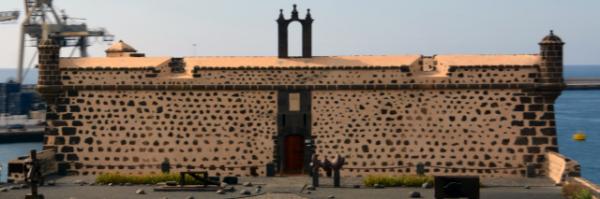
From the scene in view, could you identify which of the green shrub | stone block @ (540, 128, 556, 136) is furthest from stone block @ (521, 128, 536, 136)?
the green shrub

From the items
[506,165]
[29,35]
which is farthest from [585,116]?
[506,165]

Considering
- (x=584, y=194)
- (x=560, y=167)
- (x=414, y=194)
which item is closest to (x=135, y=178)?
(x=414, y=194)

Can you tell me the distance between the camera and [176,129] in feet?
93.6

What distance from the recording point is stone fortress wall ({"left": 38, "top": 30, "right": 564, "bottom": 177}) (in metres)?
27.3

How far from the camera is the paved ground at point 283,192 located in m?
23.2

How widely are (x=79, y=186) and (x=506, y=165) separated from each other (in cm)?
1315

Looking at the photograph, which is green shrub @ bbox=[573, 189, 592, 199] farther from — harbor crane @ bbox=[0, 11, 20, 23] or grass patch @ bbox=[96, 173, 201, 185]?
harbor crane @ bbox=[0, 11, 20, 23]

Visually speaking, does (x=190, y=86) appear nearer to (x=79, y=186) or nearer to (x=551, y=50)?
(x=79, y=186)

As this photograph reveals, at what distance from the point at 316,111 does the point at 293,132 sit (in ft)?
3.31

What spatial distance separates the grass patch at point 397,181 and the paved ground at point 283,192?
0.46 m

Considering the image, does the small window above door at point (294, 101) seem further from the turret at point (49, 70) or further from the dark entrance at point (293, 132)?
the turret at point (49, 70)

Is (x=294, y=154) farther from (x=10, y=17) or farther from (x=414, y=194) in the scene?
(x=10, y=17)

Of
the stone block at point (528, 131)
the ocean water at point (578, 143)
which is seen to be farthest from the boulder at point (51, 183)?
the ocean water at point (578, 143)

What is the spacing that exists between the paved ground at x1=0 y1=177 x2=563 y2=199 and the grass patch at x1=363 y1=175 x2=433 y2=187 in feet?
1.51
